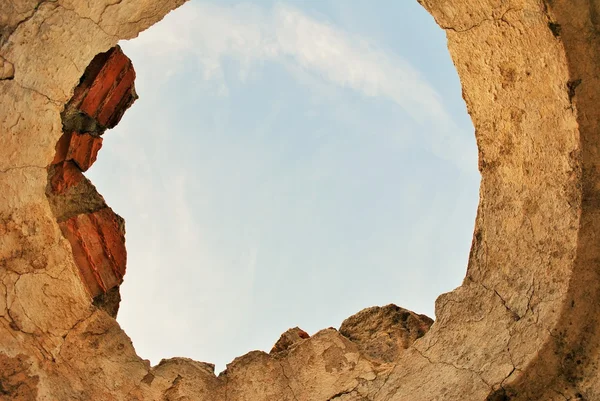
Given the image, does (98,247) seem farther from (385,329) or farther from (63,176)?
(385,329)

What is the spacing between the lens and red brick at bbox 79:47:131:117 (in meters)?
Answer: 3.48

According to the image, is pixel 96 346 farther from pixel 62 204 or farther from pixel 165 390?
pixel 62 204

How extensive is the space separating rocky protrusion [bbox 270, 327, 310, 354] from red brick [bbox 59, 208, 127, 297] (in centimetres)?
97

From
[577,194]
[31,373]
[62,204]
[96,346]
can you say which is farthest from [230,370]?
[577,194]

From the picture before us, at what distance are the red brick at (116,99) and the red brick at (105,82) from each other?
0.03m

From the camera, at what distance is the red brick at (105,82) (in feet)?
11.4

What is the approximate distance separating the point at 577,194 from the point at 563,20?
0.77m

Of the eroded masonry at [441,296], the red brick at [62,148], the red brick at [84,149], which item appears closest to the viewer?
the eroded masonry at [441,296]

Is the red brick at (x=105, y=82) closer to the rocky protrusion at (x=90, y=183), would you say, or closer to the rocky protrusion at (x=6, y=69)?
the rocky protrusion at (x=90, y=183)

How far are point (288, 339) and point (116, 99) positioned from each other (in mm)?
1658

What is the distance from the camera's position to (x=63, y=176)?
3.50 meters

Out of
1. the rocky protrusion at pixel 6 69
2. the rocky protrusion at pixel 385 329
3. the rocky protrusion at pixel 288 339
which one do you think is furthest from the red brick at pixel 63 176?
the rocky protrusion at pixel 385 329

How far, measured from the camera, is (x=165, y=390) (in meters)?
3.31

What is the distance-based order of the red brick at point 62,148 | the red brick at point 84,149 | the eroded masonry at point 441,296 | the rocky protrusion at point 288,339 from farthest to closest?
the rocky protrusion at point 288,339, the red brick at point 84,149, the red brick at point 62,148, the eroded masonry at point 441,296
